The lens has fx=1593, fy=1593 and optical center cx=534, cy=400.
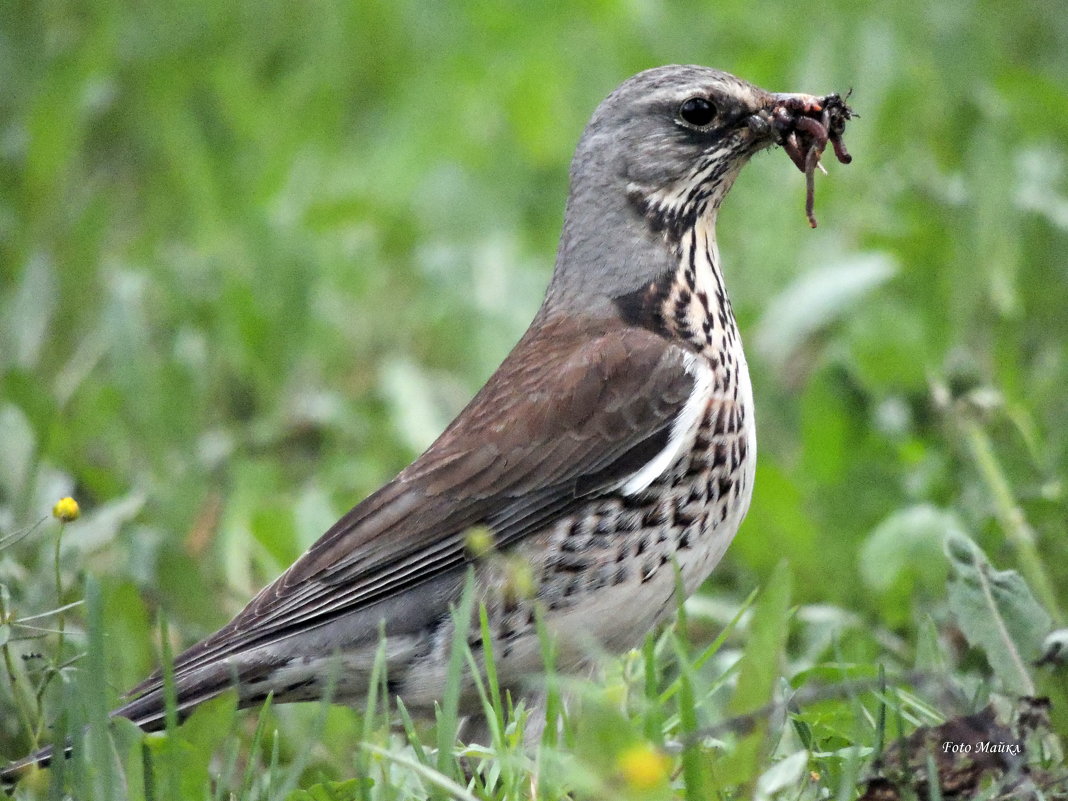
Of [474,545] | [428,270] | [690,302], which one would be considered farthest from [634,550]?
[428,270]

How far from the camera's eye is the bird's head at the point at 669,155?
13.9 feet

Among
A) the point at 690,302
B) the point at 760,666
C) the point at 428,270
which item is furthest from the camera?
the point at 428,270

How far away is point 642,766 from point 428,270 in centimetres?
444

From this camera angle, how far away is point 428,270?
6777 mm

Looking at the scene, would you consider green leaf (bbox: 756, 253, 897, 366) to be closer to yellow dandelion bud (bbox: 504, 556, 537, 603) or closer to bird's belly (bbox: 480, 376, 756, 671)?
bird's belly (bbox: 480, 376, 756, 671)

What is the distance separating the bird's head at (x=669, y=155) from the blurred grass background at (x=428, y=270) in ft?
3.33

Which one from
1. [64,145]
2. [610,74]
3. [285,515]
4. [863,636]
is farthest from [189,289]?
[863,636]

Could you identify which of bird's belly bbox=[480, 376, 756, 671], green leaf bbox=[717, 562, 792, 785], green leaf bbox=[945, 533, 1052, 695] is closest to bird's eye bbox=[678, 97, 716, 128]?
bird's belly bbox=[480, 376, 756, 671]

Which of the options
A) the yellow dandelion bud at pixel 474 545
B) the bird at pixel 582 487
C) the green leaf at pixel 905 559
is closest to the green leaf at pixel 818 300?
the green leaf at pixel 905 559

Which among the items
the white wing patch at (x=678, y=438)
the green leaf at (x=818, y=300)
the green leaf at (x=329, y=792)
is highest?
the green leaf at (x=818, y=300)

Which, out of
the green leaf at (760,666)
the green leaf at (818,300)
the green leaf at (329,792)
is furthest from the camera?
the green leaf at (818,300)

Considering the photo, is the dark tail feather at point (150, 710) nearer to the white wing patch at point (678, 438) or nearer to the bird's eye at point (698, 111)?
the white wing patch at point (678, 438)

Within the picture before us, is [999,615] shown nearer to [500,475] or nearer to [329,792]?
[500,475]

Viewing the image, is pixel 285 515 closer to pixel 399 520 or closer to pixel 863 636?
pixel 399 520
